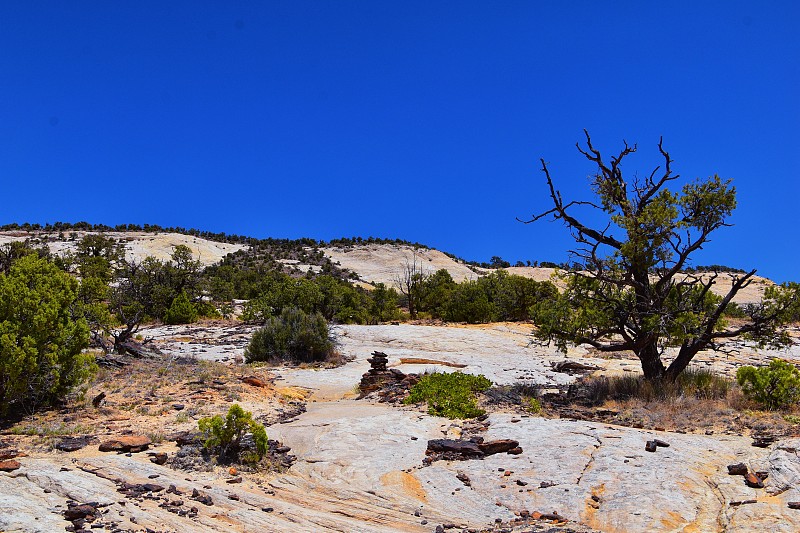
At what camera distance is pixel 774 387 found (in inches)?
404

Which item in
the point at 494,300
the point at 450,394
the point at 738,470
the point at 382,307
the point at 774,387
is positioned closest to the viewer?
the point at 738,470

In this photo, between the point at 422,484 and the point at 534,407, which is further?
the point at 534,407

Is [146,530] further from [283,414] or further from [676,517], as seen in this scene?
[283,414]

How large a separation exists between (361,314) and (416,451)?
23468 mm

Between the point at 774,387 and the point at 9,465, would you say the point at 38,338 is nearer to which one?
the point at 9,465

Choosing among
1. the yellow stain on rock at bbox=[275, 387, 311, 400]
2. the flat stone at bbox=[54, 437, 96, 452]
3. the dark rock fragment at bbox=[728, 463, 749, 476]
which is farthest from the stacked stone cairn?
the dark rock fragment at bbox=[728, 463, 749, 476]

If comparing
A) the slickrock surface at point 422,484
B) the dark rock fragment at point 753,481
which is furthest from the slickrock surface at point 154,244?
the dark rock fragment at point 753,481

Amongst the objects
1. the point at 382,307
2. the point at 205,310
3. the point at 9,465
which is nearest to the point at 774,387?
the point at 9,465

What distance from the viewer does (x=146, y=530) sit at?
5.02m

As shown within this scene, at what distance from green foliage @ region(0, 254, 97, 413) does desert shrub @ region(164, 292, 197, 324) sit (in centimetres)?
1773

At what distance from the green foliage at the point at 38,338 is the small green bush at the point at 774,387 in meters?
11.8

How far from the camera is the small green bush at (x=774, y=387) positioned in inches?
399

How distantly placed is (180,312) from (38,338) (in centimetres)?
1901

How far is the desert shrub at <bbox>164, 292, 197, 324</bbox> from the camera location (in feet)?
89.7
